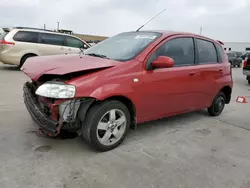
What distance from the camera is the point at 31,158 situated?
9.43 ft

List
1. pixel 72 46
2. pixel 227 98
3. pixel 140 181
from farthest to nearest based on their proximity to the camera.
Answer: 1. pixel 72 46
2. pixel 227 98
3. pixel 140 181

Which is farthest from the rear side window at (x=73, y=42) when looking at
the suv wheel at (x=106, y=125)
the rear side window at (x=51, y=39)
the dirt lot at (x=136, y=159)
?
the suv wheel at (x=106, y=125)

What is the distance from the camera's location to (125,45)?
3.76 metres

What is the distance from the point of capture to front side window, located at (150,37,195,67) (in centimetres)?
364

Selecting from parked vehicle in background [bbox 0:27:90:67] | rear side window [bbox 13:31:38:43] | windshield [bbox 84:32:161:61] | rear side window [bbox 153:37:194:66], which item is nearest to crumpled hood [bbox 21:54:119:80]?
windshield [bbox 84:32:161:61]

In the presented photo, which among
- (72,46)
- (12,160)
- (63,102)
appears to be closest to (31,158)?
(12,160)

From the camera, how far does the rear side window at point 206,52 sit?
174 inches

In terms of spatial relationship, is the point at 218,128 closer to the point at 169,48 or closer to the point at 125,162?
the point at 169,48

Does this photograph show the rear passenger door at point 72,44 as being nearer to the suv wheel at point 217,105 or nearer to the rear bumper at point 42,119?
the suv wheel at point 217,105

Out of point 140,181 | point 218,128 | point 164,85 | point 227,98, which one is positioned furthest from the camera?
point 227,98

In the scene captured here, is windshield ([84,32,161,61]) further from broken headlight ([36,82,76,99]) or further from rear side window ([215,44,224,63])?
rear side window ([215,44,224,63])

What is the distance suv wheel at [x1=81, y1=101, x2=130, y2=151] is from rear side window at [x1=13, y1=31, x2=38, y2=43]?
27.2 feet

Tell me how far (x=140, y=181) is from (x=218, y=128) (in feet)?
8.07

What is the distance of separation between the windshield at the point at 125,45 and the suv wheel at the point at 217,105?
217 centimetres
